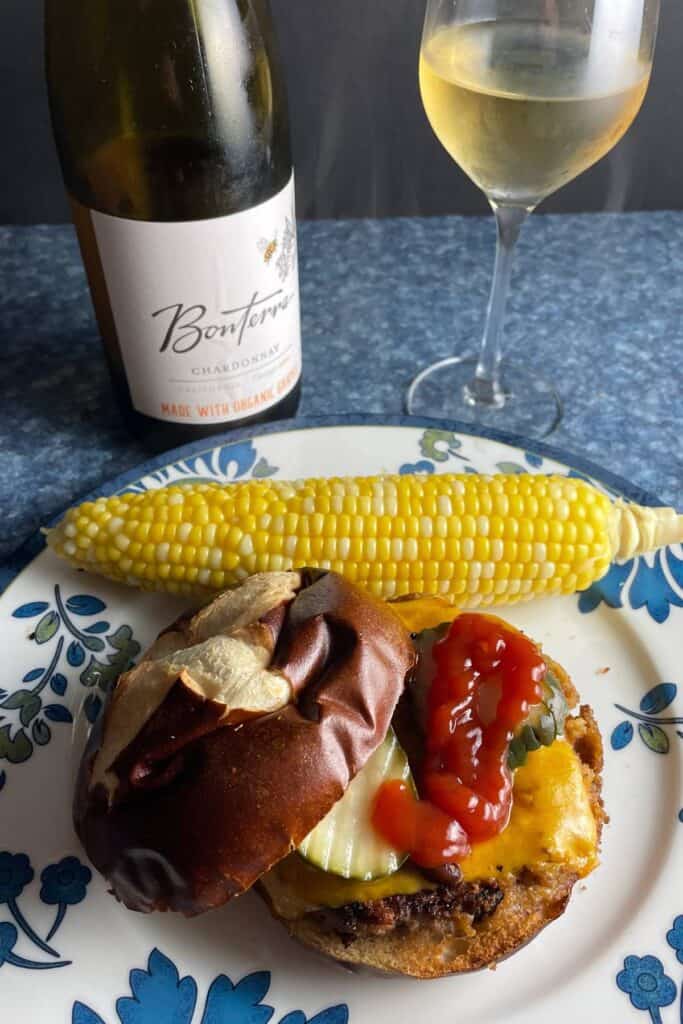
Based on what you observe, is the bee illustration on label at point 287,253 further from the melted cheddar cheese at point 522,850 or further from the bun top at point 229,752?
the melted cheddar cheese at point 522,850

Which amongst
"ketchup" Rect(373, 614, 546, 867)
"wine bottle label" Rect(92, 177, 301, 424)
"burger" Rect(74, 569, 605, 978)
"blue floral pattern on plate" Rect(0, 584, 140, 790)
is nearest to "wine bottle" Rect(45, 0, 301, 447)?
"wine bottle label" Rect(92, 177, 301, 424)

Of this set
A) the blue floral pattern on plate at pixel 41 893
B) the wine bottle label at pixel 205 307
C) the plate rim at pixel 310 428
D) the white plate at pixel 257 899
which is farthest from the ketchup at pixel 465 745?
the wine bottle label at pixel 205 307

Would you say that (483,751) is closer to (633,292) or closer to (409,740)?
(409,740)

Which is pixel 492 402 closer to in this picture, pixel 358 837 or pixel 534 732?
pixel 534 732

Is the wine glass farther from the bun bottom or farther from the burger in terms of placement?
the bun bottom

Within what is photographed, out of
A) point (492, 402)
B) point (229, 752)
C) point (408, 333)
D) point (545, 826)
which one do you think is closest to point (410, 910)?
point (545, 826)

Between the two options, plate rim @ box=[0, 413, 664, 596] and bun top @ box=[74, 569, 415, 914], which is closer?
bun top @ box=[74, 569, 415, 914]
